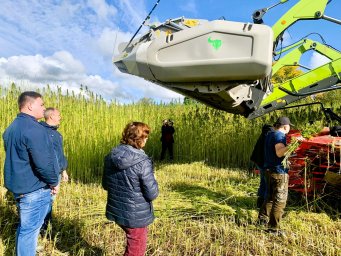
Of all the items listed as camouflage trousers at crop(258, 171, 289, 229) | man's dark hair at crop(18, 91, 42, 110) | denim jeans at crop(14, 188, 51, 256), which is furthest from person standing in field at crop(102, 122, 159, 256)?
camouflage trousers at crop(258, 171, 289, 229)

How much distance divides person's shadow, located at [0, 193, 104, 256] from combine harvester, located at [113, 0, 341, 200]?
220 cm

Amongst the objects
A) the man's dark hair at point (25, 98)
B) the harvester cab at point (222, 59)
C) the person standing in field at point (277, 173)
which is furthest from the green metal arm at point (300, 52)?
the man's dark hair at point (25, 98)

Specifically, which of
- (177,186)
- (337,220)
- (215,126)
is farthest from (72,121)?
(337,220)

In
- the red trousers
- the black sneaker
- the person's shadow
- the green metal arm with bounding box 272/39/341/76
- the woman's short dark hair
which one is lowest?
the person's shadow

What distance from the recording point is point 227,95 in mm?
4535

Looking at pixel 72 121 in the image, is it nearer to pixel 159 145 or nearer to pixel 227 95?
pixel 227 95

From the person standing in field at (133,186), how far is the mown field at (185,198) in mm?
980

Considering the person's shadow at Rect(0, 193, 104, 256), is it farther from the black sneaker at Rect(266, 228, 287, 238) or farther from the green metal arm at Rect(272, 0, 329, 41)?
the green metal arm at Rect(272, 0, 329, 41)

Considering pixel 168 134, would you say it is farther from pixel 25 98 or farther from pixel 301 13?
pixel 25 98

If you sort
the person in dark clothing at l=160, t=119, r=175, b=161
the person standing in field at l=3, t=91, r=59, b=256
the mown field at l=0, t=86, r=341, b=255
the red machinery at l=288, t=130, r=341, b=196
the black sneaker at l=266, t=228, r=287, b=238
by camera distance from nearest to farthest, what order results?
the person standing in field at l=3, t=91, r=59, b=256 → the mown field at l=0, t=86, r=341, b=255 → the black sneaker at l=266, t=228, r=287, b=238 → the red machinery at l=288, t=130, r=341, b=196 → the person in dark clothing at l=160, t=119, r=175, b=161

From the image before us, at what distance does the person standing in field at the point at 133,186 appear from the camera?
2.72 m

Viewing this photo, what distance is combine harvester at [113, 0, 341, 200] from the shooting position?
12.2 feet

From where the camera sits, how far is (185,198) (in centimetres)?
568

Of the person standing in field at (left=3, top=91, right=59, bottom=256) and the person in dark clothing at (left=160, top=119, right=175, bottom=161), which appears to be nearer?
the person standing in field at (left=3, top=91, right=59, bottom=256)
